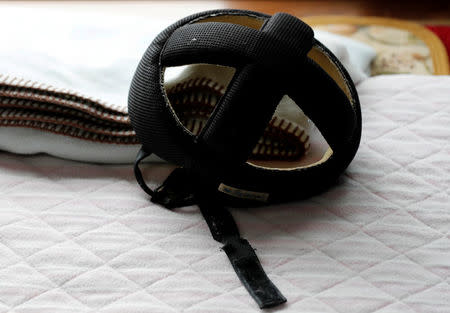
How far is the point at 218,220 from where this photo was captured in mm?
912

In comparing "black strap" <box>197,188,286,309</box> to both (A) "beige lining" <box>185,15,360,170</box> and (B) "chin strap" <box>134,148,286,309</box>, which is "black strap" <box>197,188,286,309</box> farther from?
(A) "beige lining" <box>185,15,360,170</box>

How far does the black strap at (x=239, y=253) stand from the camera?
2.62 feet

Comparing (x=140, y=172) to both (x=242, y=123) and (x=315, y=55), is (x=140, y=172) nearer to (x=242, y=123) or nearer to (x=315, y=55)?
(x=242, y=123)

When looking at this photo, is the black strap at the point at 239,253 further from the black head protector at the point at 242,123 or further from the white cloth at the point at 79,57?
the white cloth at the point at 79,57

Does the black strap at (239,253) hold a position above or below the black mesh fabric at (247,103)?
below

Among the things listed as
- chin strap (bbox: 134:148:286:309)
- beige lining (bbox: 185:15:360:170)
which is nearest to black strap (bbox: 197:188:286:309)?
chin strap (bbox: 134:148:286:309)

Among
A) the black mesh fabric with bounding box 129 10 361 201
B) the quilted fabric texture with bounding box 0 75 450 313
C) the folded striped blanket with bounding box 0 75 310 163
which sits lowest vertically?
the quilted fabric texture with bounding box 0 75 450 313

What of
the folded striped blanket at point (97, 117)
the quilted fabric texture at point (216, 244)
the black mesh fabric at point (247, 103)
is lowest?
the quilted fabric texture at point (216, 244)

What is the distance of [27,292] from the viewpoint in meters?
0.80

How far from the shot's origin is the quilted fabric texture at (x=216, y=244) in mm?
799

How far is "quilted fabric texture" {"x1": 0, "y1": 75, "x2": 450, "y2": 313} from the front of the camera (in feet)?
2.62

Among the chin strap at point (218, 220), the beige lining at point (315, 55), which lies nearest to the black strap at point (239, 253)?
the chin strap at point (218, 220)

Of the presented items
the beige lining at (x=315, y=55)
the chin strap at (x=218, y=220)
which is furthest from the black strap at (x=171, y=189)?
the beige lining at (x=315, y=55)

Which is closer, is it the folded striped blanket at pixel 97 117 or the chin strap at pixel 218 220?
the chin strap at pixel 218 220
